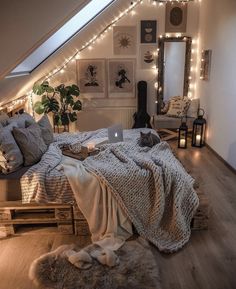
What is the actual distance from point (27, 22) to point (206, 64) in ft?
11.5

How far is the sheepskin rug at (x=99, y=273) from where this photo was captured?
5.88 feet

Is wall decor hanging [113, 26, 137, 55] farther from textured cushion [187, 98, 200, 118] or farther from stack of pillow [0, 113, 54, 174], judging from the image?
stack of pillow [0, 113, 54, 174]

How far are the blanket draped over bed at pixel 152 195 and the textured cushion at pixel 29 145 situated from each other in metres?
0.13

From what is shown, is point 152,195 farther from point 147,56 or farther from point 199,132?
point 147,56

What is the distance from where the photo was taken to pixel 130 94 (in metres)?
5.47

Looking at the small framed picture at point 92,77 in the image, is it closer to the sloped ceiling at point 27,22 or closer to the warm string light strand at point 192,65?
the warm string light strand at point 192,65

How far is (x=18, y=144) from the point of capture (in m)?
2.42

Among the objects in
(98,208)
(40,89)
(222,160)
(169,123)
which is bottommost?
(222,160)

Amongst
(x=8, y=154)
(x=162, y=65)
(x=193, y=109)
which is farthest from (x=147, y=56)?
(x=8, y=154)

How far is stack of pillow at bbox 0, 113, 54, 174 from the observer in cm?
231

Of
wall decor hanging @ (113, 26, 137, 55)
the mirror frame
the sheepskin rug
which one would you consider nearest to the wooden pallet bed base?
the sheepskin rug

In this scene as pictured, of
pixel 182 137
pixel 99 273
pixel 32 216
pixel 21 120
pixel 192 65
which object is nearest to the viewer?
pixel 99 273

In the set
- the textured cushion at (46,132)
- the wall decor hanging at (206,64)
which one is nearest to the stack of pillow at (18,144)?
the textured cushion at (46,132)

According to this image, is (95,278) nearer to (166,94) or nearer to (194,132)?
(194,132)
